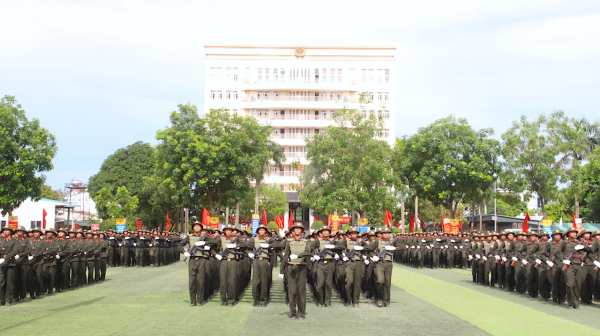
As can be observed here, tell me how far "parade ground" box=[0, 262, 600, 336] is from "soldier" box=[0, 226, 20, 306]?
1.39ft

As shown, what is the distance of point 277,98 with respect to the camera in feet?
242

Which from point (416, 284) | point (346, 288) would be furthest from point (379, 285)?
point (416, 284)

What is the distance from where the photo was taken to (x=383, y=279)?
13750 mm

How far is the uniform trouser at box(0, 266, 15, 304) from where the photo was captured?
13273 millimetres

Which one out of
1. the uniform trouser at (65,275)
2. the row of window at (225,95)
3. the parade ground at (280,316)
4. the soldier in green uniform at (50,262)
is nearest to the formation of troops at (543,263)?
the parade ground at (280,316)

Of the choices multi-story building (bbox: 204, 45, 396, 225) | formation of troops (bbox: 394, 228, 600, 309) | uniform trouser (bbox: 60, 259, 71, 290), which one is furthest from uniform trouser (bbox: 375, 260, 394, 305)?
multi-story building (bbox: 204, 45, 396, 225)

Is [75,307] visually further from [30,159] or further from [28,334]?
[30,159]

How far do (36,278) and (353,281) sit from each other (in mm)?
8212

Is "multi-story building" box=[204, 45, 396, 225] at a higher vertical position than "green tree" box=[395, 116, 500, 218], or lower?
higher

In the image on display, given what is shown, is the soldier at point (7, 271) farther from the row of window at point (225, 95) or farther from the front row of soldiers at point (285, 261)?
the row of window at point (225, 95)

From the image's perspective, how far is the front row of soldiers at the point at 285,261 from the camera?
42.1 ft

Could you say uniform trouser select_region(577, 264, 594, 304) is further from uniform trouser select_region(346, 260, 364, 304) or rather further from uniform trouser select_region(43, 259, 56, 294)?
uniform trouser select_region(43, 259, 56, 294)

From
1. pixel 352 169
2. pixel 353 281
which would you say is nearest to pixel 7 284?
pixel 353 281

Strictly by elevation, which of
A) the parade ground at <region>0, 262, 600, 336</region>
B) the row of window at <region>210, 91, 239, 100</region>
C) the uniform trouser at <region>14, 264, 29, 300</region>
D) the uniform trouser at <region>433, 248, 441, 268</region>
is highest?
the row of window at <region>210, 91, 239, 100</region>
